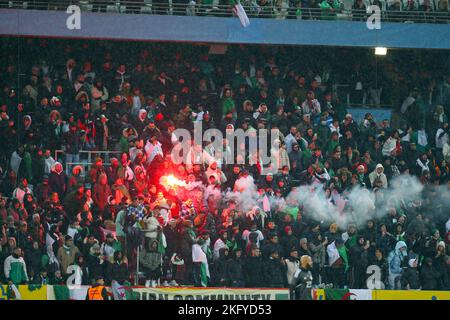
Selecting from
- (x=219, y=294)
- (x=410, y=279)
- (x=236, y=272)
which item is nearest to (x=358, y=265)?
(x=410, y=279)

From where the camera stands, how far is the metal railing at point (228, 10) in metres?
21.0

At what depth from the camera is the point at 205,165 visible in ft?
63.9

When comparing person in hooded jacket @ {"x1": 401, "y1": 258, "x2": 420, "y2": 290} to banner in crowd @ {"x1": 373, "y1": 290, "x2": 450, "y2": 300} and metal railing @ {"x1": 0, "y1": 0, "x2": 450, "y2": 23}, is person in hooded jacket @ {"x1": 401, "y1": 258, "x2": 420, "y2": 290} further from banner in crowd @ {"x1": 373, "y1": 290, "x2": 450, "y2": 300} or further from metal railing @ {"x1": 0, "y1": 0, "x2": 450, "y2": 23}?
metal railing @ {"x1": 0, "y1": 0, "x2": 450, "y2": 23}

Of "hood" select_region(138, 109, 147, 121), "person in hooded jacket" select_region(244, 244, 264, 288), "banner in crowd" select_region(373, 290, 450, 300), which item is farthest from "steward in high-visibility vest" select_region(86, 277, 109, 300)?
"banner in crowd" select_region(373, 290, 450, 300)

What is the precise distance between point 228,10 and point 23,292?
6411 mm

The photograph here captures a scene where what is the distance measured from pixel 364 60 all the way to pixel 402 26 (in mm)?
1232

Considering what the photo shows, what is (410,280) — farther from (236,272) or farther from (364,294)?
(236,272)

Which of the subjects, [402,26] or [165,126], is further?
[402,26]

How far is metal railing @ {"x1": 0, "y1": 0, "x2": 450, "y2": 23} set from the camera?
21.0 meters

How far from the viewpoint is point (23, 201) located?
18.4m

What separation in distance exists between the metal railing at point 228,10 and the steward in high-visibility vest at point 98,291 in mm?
5246

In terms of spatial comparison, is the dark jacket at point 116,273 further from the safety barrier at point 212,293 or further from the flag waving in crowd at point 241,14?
the flag waving in crowd at point 241,14
